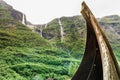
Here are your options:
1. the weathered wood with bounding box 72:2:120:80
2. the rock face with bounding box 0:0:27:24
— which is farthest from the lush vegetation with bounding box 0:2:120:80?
the weathered wood with bounding box 72:2:120:80

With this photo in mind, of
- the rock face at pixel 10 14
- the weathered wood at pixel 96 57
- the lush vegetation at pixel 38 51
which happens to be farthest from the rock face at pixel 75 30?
the weathered wood at pixel 96 57

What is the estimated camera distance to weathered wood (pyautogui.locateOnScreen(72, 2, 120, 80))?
286 inches

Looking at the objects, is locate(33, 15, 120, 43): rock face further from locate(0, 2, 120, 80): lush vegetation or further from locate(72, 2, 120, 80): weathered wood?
locate(72, 2, 120, 80): weathered wood

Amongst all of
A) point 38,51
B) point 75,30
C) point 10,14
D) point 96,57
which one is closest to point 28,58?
point 38,51

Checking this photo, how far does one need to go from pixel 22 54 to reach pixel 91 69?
26.8 m

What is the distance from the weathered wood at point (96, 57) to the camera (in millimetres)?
7258

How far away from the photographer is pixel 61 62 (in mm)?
33562

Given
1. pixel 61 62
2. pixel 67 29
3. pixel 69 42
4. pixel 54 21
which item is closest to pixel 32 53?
pixel 61 62

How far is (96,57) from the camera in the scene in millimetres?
8094

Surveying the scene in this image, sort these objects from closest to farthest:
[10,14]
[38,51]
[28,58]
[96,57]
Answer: [96,57] → [28,58] → [38,51] → [10,14]

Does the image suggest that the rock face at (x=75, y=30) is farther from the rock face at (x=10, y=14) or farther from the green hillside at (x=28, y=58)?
the green hillside at (x=28, y=58)

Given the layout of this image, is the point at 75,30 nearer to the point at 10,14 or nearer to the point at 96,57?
the point at 10,14

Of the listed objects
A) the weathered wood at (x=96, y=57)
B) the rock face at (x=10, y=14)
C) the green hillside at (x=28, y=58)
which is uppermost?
the rock face at (x=10, y=14)

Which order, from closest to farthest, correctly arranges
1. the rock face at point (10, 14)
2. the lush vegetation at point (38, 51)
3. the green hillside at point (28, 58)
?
1. the green hillside at point (28, 58)
2. the lush vegetation at point (38, 51)
3. the rock face at point (10, 14)
